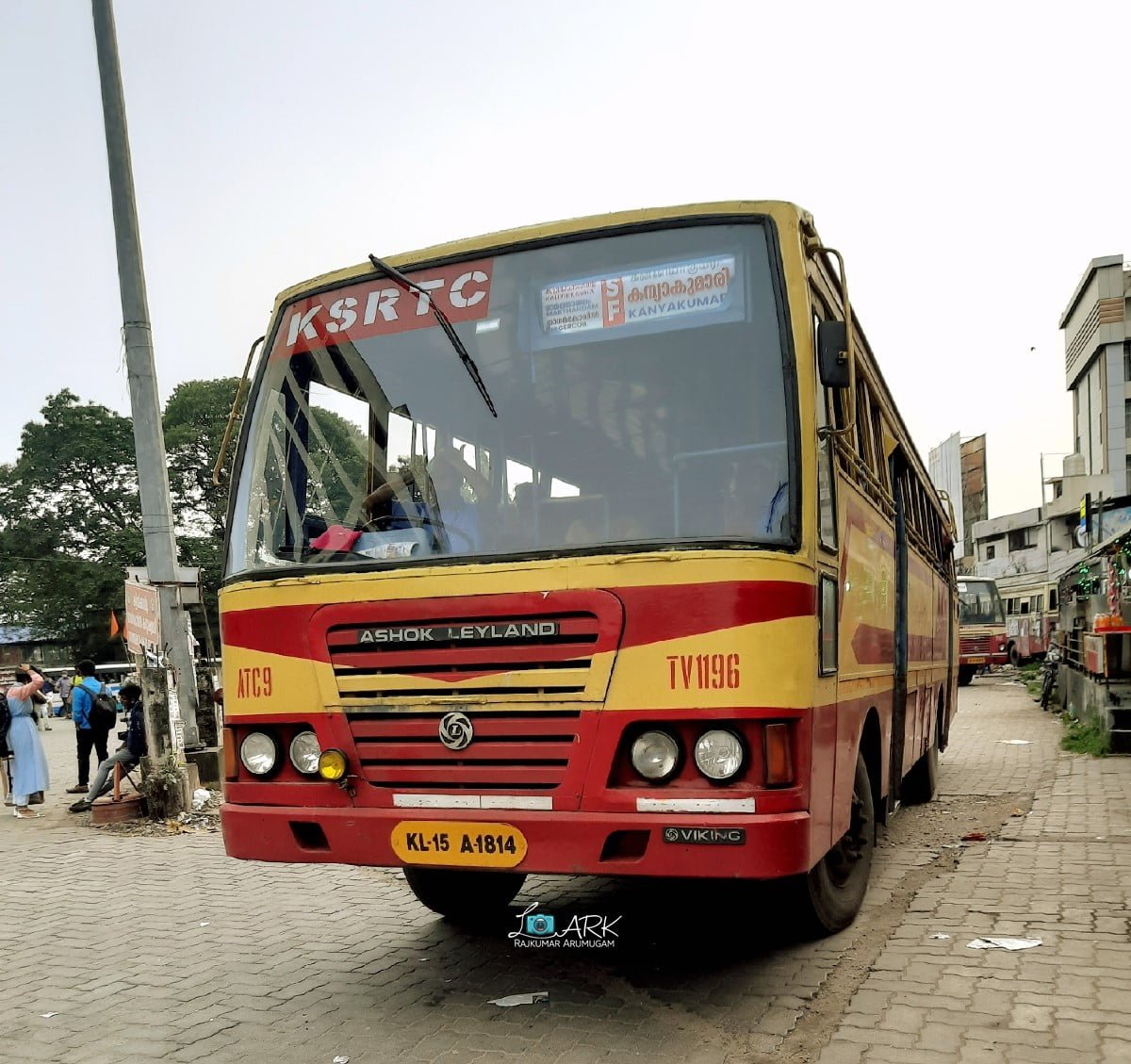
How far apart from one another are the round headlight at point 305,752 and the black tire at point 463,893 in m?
1.53

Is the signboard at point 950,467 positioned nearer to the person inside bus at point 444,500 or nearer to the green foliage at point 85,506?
the green foliage at point 85,506

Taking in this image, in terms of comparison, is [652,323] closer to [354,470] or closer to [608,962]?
[354,470]

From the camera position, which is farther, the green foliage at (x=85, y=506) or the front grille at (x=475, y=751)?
the green foliage at (x=85, y=506)

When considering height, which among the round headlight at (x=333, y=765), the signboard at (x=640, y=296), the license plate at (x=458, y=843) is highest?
the signboard at (x=640, y=296)

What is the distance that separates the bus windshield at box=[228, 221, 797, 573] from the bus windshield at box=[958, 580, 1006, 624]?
29540 mm

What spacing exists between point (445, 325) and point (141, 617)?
7.52 metres

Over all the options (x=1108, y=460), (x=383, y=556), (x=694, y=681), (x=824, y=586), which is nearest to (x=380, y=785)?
Result: (x=383, y=556)

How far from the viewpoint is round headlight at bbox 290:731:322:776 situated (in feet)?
14.7

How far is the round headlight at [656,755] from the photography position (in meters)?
3.94

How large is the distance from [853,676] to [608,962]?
5.51 ft

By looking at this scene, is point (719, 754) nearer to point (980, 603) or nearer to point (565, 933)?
point (565, 933)

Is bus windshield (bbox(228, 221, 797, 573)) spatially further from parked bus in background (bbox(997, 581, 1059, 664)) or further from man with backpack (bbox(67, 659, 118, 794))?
parked bus in background (bbox(997, 581, 1059, 664))

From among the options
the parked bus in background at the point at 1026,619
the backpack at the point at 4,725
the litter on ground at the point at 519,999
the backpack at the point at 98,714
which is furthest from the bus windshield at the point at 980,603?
the litter on ground at the point at 519,999

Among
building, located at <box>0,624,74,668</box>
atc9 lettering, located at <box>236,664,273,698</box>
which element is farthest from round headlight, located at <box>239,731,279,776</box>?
building, located at <box>0,624,74,668</box>
